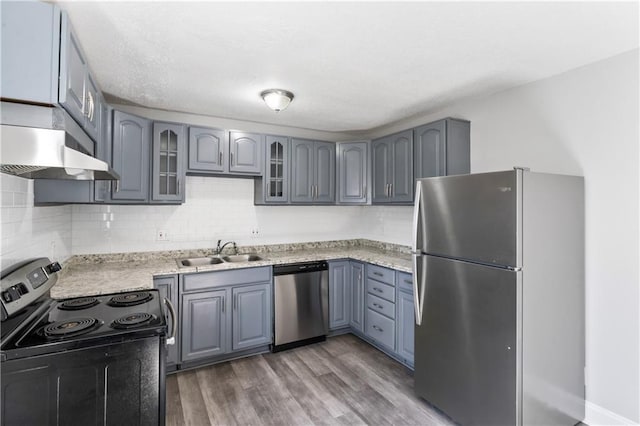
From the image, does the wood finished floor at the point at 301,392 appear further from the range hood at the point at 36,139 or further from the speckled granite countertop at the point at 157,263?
the range hood at the point at 36,139

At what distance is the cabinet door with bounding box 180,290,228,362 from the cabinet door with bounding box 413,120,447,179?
2.22 meters

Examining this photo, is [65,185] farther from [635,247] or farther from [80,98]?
→ [635,247]

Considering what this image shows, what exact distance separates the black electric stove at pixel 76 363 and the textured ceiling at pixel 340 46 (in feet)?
4.90

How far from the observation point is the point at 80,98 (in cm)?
178

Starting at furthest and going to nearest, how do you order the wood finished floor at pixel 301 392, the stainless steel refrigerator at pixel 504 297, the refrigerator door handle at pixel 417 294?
the refrigerator door handle at pixel 417 294 → the wood finished floor at pixel 301 392 → the stainless steel refrigerator at pixel 504 297

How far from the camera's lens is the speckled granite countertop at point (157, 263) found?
2.33 metres

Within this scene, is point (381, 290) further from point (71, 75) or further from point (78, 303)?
point (71, 75)

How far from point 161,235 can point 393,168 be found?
255cm

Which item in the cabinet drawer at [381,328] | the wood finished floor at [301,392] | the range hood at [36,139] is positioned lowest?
the wood finished floor at [301,392]

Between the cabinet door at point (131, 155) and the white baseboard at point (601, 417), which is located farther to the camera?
the cabinet door at point (131, 155)

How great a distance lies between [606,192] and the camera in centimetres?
216

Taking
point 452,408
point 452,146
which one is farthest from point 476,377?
point 452,146

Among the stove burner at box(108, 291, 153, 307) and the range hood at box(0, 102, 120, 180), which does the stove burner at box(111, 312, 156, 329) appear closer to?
the stove burner at box(108, 291, 153, 307)

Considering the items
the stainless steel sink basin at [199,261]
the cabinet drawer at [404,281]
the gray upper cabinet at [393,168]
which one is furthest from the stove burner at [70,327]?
the gray upper cabinet at [393,168]
